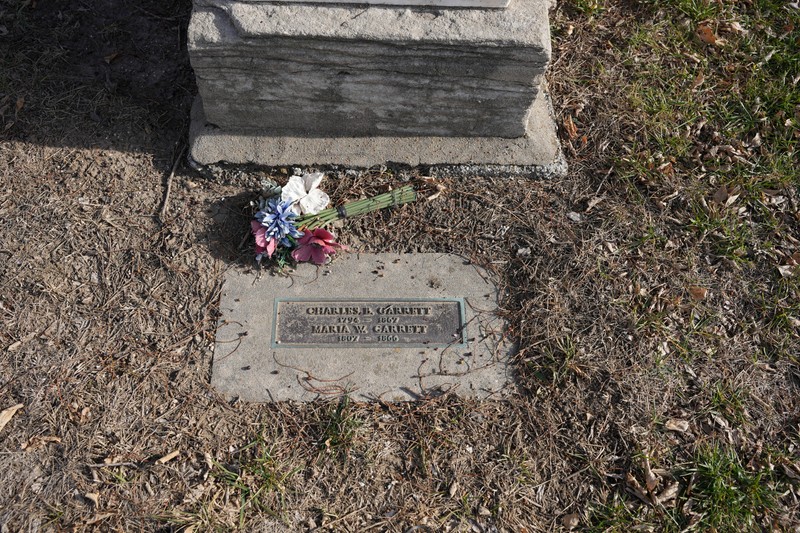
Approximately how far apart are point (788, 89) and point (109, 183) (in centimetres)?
405

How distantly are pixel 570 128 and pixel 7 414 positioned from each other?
10.6ft

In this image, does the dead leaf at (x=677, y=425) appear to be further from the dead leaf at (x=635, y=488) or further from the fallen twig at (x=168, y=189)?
the fallen twig at (x=168, y=189)

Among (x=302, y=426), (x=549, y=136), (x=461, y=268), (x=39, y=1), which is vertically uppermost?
(x=39, y=1)

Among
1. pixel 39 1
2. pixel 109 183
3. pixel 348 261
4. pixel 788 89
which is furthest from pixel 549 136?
pixel 39 1

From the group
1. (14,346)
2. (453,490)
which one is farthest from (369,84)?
(14,346)

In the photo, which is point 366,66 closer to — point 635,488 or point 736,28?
point 635,488

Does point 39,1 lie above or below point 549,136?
above

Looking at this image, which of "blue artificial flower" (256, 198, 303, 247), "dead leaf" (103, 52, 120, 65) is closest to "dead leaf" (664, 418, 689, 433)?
"blue artificial flower" (256, 198, 303, 247)

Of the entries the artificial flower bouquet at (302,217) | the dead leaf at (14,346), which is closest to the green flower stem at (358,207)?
the artificial flower bouquet at (302,217)

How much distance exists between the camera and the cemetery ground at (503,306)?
2.74 metres

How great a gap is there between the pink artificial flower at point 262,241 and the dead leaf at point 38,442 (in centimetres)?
120

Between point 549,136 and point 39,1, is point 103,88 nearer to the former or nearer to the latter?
point 39,1

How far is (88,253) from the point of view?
3230 millimetres

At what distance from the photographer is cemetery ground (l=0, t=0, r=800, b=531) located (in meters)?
2.74
